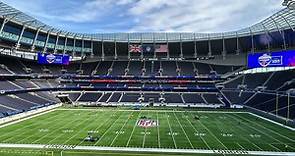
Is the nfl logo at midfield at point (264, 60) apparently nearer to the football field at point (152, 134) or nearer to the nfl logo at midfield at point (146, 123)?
the football field at point (152, 134)

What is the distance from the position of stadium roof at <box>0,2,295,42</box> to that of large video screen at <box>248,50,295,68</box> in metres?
8.92

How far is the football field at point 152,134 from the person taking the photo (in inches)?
1186

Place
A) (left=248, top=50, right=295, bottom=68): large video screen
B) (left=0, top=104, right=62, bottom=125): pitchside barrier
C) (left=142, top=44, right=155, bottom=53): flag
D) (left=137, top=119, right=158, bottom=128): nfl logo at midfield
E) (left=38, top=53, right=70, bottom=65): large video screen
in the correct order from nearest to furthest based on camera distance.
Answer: (left=137, top=119, right=158, bottom=128): nfl logo at midfield < (left=0, top=104, right=62, bottom=125): pitchside barrier < (left=248, top=50, right=295, bottom=68): large video screen < (left=38, top=53, right=70, bottom=65): large video screen < (left=142, top=44, right=155, bottom=53): flag

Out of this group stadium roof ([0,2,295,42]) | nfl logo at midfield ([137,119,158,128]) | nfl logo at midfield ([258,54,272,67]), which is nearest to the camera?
nfl logo at midfield ([137,119,158,128])

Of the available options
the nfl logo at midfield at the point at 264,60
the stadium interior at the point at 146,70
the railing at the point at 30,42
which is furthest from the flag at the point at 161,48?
the nfl logo at midfield at the point at 264,60

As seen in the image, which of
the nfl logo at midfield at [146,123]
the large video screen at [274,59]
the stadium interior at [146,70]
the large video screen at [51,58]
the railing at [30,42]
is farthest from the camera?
the large video screen at [51,58]

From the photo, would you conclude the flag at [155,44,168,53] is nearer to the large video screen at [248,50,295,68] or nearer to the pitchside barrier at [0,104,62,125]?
the large video screen at [248,50,295,68]

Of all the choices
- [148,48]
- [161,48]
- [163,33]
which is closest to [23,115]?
[148,48]

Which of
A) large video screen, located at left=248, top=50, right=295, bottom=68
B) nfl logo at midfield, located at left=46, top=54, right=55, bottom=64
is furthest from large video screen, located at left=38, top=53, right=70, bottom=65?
large video screen, located at left=248, top=50, right=295, bottom=68

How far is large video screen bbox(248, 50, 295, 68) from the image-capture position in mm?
56500

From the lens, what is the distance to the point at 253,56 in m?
62.9

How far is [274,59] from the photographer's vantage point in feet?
193

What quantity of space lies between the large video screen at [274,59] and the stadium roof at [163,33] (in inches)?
351

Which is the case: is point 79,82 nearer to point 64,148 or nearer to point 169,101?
point 169,101
